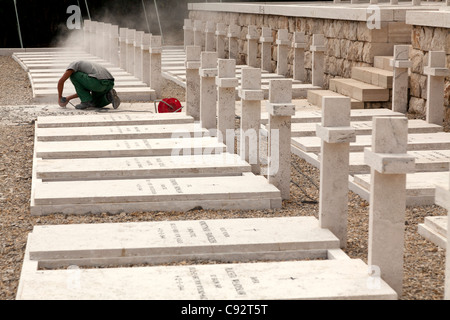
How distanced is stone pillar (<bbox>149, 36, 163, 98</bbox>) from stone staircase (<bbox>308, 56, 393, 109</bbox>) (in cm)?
231

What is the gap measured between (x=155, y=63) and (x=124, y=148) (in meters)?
5.04

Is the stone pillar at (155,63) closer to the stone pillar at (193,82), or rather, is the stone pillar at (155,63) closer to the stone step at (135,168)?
the stone pillar at (193,82)


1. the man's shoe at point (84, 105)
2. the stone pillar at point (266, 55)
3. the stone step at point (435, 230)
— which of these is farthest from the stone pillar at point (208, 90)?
the stone pillar at point (266, 55)

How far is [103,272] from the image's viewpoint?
175 inches

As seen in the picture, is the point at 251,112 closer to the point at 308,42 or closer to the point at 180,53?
the point at 308,42

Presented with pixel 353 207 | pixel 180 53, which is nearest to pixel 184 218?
pixel 353 207

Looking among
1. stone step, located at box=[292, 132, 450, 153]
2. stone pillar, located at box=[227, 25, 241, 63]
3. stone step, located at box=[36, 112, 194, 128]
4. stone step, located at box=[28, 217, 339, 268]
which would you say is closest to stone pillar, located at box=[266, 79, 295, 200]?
stone step, located at box=[28, 217, 339, 268]

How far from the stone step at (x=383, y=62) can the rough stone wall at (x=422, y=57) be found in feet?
2.19

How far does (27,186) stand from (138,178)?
34.8 inches

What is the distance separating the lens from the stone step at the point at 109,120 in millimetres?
9336

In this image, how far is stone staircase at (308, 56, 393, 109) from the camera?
1077cm

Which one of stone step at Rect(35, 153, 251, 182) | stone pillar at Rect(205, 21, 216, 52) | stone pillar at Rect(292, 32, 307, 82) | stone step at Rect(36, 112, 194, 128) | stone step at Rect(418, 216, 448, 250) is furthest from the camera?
stone pillar at Rect(205, 21, 216, 52)

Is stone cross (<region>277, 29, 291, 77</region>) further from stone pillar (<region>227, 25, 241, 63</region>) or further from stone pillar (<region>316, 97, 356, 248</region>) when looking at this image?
stone pillar (<region>316, 97, 356, 248</region>)

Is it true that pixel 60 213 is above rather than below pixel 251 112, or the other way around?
below
